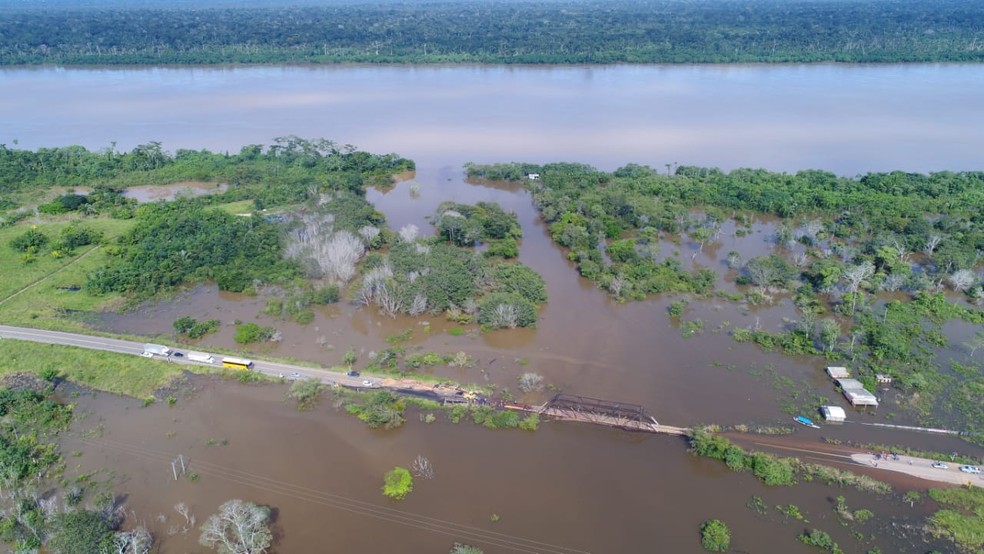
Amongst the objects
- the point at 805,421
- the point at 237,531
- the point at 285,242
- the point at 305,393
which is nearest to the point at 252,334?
the point at 305,393

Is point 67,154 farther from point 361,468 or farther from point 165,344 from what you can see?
point 361,468

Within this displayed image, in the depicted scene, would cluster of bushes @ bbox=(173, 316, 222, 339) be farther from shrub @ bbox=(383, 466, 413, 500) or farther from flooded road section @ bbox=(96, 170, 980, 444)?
shrub @ bbox=(383, 466, 413, 500)

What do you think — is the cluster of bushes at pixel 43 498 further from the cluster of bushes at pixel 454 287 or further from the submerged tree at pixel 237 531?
the cluster of bushes at pixel 454 287

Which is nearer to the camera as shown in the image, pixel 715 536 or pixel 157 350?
pixel 715 536

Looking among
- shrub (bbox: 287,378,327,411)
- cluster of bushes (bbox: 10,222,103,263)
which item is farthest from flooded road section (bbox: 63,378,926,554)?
cluster of bushes (bbox: 10,222,103,263)

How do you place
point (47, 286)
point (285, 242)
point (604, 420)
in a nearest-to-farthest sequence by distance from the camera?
point (604, 420) < point (47, 286) < point (285, 242)

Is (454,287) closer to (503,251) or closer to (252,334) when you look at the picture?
(503,251)
